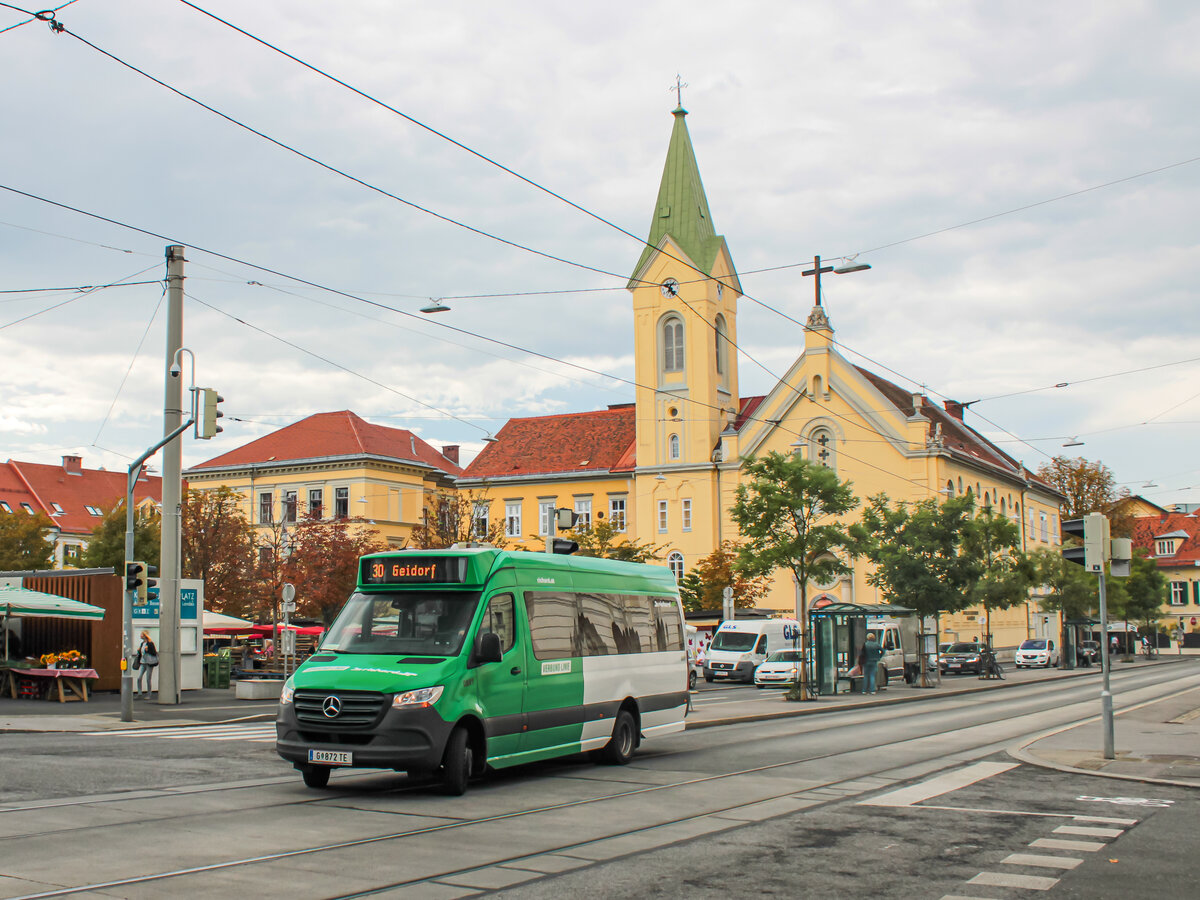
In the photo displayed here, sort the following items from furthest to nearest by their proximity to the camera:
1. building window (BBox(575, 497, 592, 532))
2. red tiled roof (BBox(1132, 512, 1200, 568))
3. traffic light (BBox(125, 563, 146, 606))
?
red tiled roof (BBox(1132, 512, 1200, 568)) → building window (BBox(575, 497, 592, 532)) → traffic light (BBox(125, 563, 146, 606))

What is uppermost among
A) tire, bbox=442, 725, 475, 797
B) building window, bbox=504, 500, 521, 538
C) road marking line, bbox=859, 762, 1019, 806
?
building window, bbox=504, 500, 521, 538

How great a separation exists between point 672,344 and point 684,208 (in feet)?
27.2

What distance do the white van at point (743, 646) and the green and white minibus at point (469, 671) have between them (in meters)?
28.9

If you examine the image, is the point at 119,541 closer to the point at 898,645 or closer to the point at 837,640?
the point at 898,645

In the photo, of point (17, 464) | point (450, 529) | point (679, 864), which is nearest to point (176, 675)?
point (679, 864)

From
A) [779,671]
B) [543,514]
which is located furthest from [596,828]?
[543,514]

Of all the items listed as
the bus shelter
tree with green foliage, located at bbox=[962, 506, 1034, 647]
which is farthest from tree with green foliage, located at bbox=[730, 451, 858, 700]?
tree with green foliage, located at bbox=[962, 506, 1034, 647]

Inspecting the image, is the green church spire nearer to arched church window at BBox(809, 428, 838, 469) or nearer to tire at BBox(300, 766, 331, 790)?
arched church window at BBox(809, 428, 838, 469)

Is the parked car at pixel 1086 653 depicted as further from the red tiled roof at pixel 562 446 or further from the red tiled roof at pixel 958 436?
the red tiled roof at pixel 562 446

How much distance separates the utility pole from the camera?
27.0m

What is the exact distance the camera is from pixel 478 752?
12.8 m

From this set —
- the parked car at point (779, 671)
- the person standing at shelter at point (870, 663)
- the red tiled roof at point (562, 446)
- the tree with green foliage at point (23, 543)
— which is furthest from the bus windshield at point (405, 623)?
the red tiled roof at point (562, 446)

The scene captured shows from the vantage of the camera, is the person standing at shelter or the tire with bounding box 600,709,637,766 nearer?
the tire with bounding box 600,709,637,766

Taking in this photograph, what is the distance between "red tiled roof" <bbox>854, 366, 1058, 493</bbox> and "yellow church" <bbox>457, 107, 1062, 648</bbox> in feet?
0.92
